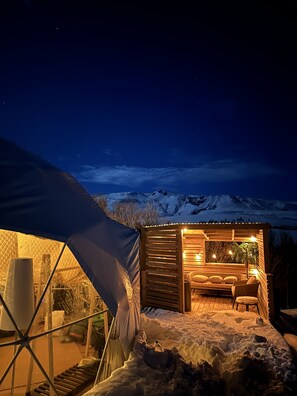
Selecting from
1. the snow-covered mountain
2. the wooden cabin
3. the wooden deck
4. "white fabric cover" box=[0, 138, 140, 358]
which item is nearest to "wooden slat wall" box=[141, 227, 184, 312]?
the wooden cabin

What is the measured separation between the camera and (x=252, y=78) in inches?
1199

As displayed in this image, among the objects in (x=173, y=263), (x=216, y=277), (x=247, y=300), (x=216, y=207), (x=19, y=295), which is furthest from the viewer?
(x=216, y=207)

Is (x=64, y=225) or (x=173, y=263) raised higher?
(x=64, y=225)

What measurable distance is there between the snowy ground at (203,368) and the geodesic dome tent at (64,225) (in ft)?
1.62

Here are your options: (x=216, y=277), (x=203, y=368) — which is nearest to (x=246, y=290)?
(x=216, y=277)

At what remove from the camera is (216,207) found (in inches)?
2109

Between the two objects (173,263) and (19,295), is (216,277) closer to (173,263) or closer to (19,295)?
(173,263)

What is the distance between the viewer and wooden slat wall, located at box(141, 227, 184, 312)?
891 centimetres

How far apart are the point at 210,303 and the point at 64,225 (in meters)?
8.55

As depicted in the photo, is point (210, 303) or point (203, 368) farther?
point (210, 303)

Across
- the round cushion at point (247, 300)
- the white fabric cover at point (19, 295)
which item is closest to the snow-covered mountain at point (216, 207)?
the round cushion at point (247, 300)

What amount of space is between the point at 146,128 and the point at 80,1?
33.1 meters

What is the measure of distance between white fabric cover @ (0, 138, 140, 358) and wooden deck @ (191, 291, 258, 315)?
5.29m

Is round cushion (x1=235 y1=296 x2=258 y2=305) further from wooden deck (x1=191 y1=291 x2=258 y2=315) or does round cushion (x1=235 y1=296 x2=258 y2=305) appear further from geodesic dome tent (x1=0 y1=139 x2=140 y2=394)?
geodesic dome tent (x1=0 y1=139 x2=140 y2=394)
